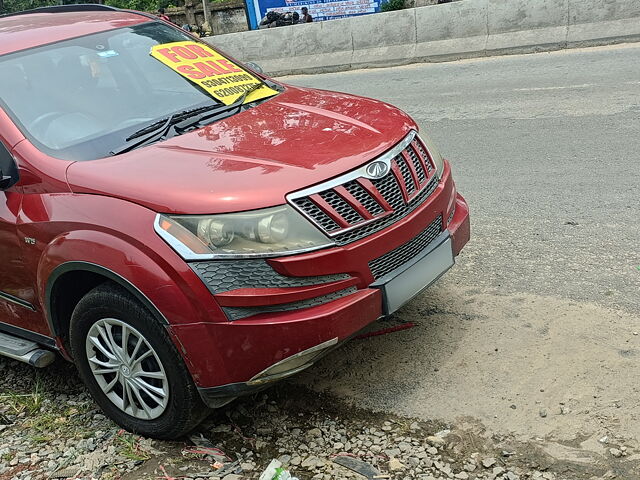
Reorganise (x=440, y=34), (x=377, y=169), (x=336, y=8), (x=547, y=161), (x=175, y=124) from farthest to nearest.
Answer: (x=336, y=8)
(x=440, y=34)
(x=547, y=161)
(x=175, y=124)
(x=377, y=169)

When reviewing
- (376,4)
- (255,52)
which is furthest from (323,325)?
(376,4)

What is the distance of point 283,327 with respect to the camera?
2.91m

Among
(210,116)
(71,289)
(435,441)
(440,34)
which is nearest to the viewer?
(435,441)

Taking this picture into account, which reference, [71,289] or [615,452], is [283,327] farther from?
[615,452]

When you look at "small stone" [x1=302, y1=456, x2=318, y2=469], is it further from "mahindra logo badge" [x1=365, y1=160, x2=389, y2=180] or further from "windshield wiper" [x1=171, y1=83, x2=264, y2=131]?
"windshield wiper" [x1=171, y1=83, x2=264, y2=131]

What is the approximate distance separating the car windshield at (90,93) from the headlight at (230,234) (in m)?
0.79

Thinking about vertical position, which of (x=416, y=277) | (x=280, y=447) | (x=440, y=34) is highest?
(x=416, y=277)

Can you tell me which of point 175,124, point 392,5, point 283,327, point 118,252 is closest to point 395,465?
point 283,327

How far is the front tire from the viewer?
307cm

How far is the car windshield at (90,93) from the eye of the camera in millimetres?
3588

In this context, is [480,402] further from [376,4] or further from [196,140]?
[376,4]

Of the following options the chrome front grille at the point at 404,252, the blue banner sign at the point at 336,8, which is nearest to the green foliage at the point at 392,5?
the blue banner sign at the point at 336,8

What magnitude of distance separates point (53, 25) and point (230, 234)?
2.30 meters

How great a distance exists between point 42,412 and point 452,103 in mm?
6590
